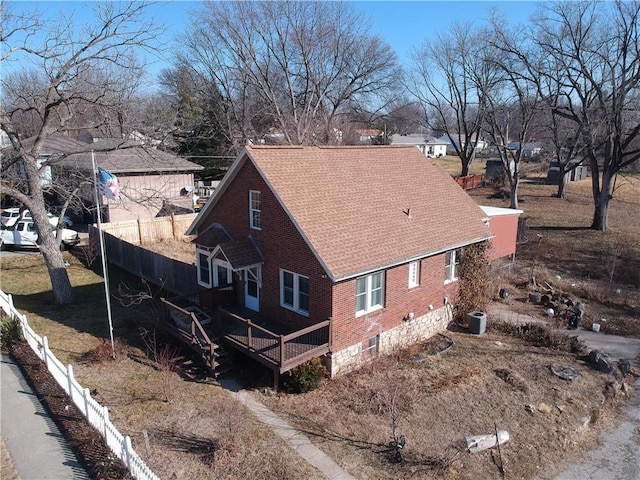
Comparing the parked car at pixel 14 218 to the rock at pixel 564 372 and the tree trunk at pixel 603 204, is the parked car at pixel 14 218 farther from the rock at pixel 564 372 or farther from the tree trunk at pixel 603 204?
the tree trunk at pixel 603 204

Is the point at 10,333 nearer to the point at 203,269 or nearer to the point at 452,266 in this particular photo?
the point at 203,269

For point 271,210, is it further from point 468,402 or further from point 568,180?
point 568,180

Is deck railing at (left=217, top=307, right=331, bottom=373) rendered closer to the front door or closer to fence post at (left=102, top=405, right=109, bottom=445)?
the front door

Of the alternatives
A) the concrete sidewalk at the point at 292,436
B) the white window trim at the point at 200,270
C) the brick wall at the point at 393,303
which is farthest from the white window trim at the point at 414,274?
the white window trim at the point at 200,270

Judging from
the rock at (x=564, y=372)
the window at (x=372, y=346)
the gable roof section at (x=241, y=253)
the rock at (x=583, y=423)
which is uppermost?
the gable roof section at (x=241, y=253)

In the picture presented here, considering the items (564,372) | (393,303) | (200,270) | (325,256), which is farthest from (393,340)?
(200,270)

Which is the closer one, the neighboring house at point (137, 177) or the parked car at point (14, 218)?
the parked car at point (14, 218)

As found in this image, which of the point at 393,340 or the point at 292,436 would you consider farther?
the point at 393,340
